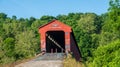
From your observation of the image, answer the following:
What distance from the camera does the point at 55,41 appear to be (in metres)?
65.3

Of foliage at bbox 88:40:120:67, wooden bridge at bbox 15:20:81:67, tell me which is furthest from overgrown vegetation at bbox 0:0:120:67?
wooden bridge at bbox 15:20:81:67

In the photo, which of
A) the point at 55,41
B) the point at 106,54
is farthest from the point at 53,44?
the point at 106,54

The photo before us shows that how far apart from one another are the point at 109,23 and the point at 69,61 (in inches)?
465

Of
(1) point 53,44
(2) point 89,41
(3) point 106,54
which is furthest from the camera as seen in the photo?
(2) point 89,41

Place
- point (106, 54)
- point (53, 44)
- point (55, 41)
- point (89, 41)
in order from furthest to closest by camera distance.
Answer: point (89, 41) → point (55, 41) → point (53, 44) → point (106, 54)

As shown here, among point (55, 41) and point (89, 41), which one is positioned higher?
point (55, 41)

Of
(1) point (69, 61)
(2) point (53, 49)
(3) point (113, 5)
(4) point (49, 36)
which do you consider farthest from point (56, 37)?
(1) point (69, 61)

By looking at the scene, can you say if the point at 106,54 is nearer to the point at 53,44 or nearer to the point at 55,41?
the point at 53,44

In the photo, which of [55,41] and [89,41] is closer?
[55,41]

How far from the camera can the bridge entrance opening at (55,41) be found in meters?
59.9

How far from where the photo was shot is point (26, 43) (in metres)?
93.1

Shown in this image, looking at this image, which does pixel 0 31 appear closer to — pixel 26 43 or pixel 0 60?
pixel 26 43

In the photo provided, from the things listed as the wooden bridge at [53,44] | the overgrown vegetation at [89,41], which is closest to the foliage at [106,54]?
the overgrown vegetation at [89,41]

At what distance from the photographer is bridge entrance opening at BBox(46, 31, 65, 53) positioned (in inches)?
2358
